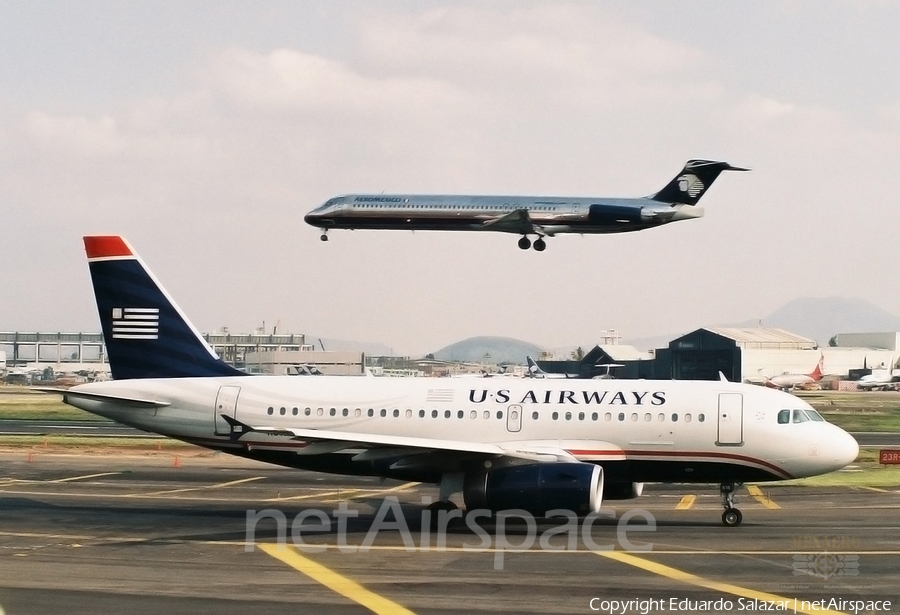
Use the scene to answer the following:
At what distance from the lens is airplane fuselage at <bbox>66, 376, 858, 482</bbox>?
27.5 meters

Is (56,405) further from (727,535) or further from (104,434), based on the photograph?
(727,535)

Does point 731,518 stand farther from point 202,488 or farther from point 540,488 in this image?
point 202,488

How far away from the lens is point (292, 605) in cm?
1789

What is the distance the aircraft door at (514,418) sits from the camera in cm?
2853

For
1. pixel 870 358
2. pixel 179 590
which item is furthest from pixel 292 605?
pixel 870 358

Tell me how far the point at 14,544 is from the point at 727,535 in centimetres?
1704

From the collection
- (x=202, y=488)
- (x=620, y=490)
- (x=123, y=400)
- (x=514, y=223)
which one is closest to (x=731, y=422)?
(x=620, y=490)

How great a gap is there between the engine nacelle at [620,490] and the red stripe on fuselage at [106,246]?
51.5ft

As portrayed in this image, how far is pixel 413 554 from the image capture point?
76.6ft

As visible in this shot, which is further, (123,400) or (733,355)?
(733,355)

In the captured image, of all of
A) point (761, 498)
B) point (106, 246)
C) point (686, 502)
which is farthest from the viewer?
point (761, 498)

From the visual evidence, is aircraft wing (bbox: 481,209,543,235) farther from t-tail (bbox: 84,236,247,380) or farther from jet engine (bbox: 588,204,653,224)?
t-tail (bbox: 84,236,247,380)

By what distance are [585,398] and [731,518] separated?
4949 millimetres

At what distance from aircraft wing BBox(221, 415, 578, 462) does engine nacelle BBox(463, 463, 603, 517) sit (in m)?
0.68
